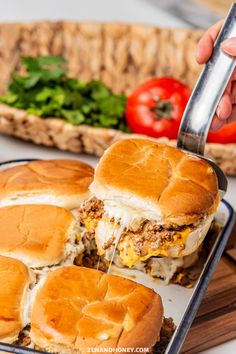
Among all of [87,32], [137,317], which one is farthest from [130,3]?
[137,317]

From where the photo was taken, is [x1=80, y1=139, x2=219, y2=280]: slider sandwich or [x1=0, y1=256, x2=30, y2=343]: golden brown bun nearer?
[x1=0, y1=256, x2=30, y2=343]: golden brown bun

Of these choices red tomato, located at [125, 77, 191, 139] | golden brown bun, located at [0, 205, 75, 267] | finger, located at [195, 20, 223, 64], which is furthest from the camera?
red tomato, located at [125, 77, 191, 139]

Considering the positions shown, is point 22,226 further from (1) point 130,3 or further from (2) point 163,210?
(1) point 130,3

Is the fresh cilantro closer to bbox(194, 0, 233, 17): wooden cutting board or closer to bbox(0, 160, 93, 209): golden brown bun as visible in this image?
bbox(0, 160, 93, 209): golden brown bun

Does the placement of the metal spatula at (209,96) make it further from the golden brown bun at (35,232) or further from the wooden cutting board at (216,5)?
the wooden cutting board at (216,5)

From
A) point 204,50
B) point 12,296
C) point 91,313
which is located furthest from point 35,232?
point 204,50

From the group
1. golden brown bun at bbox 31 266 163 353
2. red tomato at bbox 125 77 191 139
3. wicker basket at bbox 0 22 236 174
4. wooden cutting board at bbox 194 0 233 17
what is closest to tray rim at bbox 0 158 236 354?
golden brown bun at bbox 31 266 163 353

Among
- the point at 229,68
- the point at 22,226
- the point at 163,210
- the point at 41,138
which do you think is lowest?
the point at 41,138

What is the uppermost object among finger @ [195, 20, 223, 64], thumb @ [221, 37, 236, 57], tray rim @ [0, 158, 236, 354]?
thumb @ [221, 37, 236, 57]
